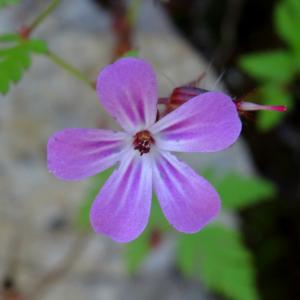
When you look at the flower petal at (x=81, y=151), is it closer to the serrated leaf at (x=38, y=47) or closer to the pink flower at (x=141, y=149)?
the pink flower at (x=141, y=149)

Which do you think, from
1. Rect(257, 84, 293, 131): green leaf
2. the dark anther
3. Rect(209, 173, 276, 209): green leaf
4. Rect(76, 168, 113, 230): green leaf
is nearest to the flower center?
Rect(76, 168, 113, 230): green leaf

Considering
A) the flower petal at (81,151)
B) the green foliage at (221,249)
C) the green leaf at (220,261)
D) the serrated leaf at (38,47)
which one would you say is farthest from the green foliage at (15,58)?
the green leaf at (220,261)

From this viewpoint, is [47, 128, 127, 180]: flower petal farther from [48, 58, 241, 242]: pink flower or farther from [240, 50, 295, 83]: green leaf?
[240, 50, 295, 83]: green leaf

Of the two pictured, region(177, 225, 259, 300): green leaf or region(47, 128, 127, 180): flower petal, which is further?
region(177, 225, 259, 300): green leaf

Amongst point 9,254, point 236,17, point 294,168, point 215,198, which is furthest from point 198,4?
point 215,198

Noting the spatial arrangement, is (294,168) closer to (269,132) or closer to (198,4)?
(269,132)

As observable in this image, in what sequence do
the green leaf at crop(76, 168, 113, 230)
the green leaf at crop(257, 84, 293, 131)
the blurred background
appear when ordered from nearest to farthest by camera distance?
the green leaf at crop(76, 168, 113, 230) → the blurred background → the green leaf at crop(257, 84, 293, 131)
